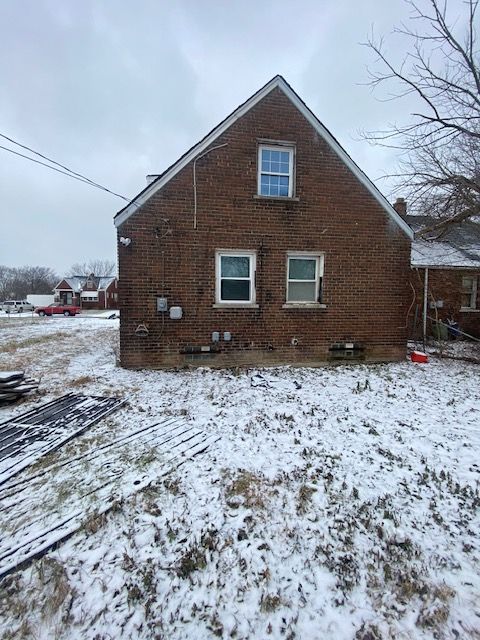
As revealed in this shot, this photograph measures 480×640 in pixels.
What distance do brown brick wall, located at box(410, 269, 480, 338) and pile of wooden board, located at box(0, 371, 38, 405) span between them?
13844mm

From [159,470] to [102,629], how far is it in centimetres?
164

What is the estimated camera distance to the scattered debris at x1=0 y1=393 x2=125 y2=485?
3848 millimetres

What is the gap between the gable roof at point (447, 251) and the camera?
13.2m

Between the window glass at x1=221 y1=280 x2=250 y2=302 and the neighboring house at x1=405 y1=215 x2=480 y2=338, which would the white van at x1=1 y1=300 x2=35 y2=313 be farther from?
the neighboring house at x1=405 y1=215 x2=480 y2=338

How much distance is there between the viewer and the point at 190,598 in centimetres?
216

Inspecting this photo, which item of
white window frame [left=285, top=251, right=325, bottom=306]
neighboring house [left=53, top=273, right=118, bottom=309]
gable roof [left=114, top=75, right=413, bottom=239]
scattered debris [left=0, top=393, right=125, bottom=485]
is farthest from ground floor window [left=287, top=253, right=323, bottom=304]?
neighboring house [left=53, top=273, right=118, bottom=309]

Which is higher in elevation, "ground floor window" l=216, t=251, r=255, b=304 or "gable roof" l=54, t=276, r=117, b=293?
"gable roof" l=54, t=276, r=117, b=293

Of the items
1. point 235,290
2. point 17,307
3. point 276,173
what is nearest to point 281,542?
point 235,290

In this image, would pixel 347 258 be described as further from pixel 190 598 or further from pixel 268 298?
pixel 190 598

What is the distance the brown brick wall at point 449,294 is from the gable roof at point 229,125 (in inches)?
232

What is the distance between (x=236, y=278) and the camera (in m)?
8.36

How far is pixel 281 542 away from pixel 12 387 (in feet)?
17.9

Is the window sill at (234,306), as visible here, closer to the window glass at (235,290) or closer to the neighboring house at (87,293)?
the window glass at (235,290)

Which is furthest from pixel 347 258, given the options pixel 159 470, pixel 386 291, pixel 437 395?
pixel 159 470
